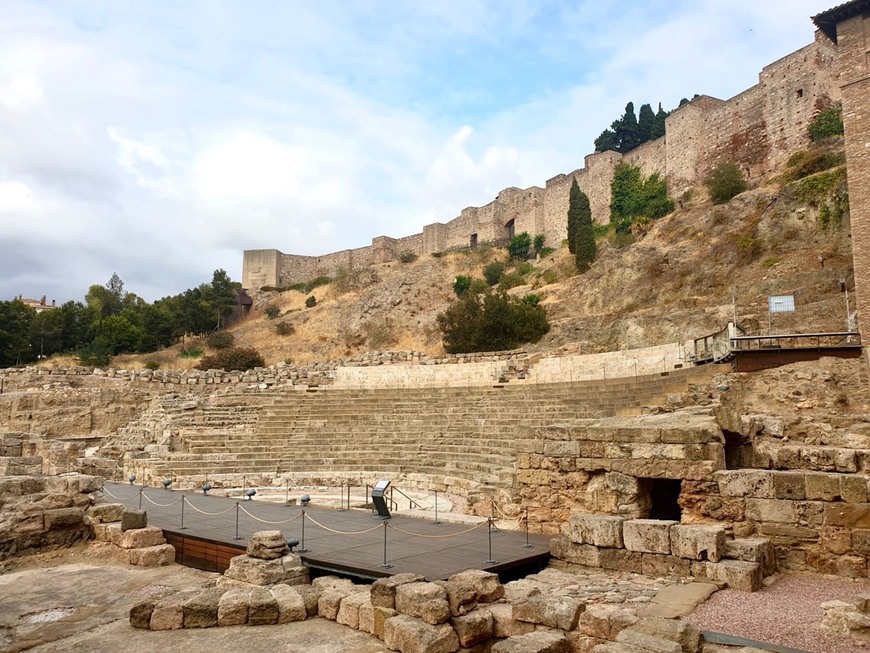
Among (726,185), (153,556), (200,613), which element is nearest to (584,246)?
(726,185)

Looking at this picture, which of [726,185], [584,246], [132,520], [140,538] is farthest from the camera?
[584,246]

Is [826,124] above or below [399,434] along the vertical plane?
above

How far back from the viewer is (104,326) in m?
44.2

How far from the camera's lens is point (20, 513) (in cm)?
877

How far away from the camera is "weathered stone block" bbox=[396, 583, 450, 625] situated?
4973mm

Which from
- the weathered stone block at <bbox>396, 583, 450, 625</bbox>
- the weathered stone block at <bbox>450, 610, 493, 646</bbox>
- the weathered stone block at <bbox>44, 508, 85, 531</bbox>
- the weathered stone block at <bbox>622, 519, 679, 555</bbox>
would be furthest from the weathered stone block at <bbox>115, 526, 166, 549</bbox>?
the weathered stone block at <bbox>622, 519, 679, 555</bbox>

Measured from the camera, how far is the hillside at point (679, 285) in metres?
21.6

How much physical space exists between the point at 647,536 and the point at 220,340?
139 ft

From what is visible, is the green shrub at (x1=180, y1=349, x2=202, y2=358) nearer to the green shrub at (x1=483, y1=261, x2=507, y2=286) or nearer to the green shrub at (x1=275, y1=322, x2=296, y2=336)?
the green shrub at (x1=275, y1=322, x2=296, y2=336)

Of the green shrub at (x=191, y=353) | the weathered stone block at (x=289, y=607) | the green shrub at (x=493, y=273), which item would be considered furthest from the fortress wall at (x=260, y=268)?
the weathered stone block at (x=289, y=607)

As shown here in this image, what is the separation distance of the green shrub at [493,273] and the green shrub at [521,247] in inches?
138

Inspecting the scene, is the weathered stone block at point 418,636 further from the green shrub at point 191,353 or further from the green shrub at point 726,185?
the green shrub at point 191,353

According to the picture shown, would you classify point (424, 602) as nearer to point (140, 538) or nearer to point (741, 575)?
point (741, 575)

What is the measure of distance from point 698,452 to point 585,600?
7.70ft
